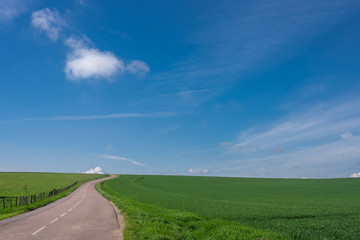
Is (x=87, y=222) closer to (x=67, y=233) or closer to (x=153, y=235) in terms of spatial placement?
(x=67, y=233)

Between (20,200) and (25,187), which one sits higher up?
(20,200)

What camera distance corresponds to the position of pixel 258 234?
13828 millimetres

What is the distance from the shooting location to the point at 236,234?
45.2ft

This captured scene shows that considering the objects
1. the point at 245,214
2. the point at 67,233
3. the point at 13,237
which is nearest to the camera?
the point at 13,237

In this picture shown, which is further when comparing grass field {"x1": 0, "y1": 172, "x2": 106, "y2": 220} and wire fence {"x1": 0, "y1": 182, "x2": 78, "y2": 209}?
wire fence {"x1": 0, "y1": 182, "x2": 78, "y2": 209}

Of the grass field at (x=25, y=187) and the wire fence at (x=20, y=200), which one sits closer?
the grass field at (x=25, y=187)

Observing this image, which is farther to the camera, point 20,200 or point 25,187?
point 25,187

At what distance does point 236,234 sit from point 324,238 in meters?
5.05

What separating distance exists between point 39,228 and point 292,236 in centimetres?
1492

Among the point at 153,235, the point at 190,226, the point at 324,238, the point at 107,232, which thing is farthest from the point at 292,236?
the point at 107,232

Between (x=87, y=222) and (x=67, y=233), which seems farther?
(x=87, y=222)

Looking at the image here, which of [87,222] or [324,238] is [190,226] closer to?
[87,222]

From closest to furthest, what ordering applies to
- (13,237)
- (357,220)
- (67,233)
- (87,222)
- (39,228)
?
(13,237)
(67,233)
(39,228)
(87,222)
(357,220)

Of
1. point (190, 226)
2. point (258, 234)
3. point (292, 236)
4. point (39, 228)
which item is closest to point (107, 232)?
point (39, 228)
